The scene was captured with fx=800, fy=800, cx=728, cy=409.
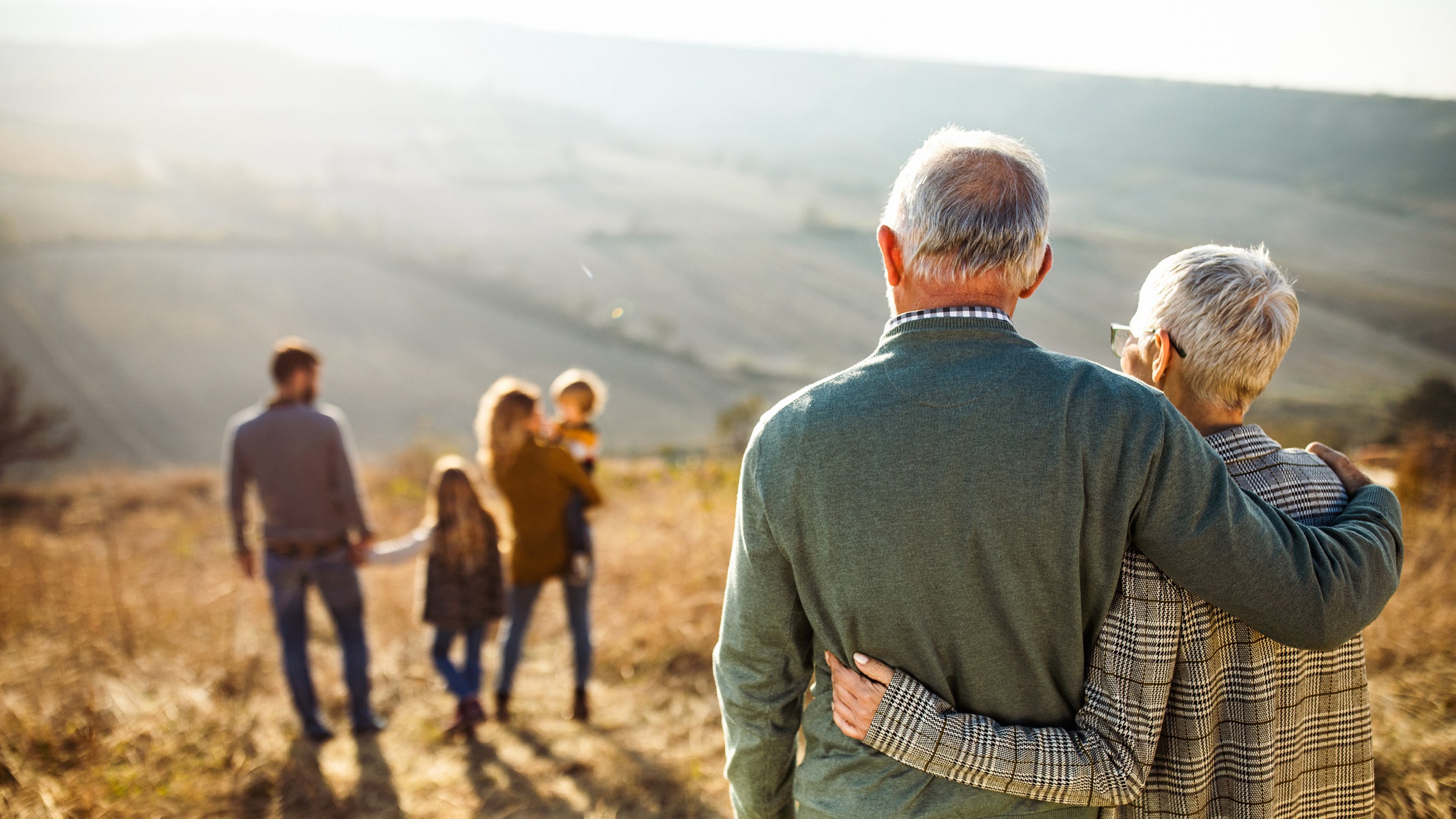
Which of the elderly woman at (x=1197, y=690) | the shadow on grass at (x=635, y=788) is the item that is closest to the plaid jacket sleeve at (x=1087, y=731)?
the elderly woman at (x=1197, y=690)

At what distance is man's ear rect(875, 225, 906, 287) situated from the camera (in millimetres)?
1238

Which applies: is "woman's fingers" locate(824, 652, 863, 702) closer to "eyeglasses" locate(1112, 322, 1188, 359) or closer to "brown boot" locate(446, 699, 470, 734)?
"eyeglasses" locate(1112, 322, 1188, 359)

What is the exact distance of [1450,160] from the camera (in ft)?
39.9

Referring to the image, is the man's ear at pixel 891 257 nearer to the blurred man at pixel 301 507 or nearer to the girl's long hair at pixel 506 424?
the girl's long hair at pixel 506 424

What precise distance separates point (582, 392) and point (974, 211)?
3.32 m

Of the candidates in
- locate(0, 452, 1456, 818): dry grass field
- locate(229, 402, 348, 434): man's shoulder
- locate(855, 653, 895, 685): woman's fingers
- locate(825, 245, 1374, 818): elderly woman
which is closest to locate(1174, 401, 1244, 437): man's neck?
locate(825, 245, 1374, 818): elderly woman

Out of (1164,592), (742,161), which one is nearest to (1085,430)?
(1164,592)

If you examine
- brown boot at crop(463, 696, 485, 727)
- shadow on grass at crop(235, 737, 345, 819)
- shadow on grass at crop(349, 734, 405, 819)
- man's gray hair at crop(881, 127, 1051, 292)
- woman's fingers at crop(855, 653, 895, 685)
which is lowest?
shadow on grass at crop(349, 734, 405, 819)

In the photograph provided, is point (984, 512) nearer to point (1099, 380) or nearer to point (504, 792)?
point (1099, 380)

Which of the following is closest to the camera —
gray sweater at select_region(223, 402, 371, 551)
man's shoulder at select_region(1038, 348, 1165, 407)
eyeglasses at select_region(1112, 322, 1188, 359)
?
man's shoulder at select_region(1038, 348, 1165, 407)

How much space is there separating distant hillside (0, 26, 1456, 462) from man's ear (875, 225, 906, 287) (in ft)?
35.5

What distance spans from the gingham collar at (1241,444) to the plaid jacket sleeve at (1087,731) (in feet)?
1.01

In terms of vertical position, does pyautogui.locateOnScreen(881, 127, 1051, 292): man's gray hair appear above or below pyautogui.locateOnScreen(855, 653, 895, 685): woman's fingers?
above

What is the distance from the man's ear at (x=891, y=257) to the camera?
124 cm
